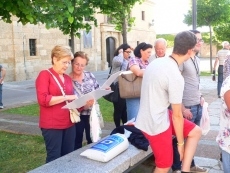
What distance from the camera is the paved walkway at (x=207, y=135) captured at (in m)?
4.43

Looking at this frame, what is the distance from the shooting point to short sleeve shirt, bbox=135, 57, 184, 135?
2635mm

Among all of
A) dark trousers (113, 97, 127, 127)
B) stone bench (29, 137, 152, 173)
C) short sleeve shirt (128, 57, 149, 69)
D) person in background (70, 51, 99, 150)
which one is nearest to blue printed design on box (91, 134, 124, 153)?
stone bench (29, 137, 152, 173)

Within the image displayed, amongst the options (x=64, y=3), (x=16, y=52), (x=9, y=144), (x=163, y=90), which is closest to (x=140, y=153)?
(x=163, y=90)

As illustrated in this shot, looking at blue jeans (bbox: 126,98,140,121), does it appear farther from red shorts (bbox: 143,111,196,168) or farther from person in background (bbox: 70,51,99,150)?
red shorts (bbox: 143,111,196,168)

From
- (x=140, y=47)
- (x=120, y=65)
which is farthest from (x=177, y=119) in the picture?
(x=120, y=65)

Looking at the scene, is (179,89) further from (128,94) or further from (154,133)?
(128,94)

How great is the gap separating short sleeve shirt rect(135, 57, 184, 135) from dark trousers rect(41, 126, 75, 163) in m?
0.98

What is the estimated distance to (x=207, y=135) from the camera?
233 inches

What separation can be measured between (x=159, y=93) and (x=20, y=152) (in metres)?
3.53

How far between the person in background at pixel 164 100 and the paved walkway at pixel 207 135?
1.53m

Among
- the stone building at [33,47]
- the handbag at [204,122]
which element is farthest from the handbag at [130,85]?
the stone building at [33,47]

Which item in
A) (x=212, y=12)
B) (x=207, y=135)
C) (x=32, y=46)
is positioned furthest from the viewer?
(x=32, y=46)

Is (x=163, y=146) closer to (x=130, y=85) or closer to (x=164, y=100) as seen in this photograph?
(x=164, y=100)

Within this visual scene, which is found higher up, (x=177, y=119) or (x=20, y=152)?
(x=177, y=119)
